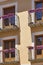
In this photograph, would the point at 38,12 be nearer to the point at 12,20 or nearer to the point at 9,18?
the point at 12,20

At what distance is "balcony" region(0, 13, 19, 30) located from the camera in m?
21.7

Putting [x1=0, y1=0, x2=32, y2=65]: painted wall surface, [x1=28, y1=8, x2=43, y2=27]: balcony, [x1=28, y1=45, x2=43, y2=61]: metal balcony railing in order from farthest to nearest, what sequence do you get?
[x1=0, y1=0, x2=32, y2=65]: painted wall surface < [x1=28, y1=8, x2=43, y2=27]: balcony < [x1=28, y1=45, x2=43, y2=61]: metal balcony railing

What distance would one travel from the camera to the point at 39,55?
20750mm

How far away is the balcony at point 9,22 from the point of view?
21688 millimetres

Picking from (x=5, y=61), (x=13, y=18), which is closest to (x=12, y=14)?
(x=13, y=18)

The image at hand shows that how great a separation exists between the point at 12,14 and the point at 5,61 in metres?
3.16

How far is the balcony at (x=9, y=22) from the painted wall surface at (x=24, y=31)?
32cm

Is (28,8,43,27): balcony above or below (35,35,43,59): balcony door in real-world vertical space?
above

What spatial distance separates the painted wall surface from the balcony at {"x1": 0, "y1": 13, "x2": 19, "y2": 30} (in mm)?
324

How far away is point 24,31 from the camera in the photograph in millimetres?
21438

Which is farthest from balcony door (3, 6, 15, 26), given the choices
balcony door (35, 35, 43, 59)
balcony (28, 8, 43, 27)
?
balcony door (35, 35, 43, 59)

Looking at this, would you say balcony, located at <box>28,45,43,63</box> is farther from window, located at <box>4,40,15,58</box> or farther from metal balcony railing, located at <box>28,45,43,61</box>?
window, located at <box>4,40,15,58</box>

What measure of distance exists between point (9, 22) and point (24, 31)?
4.53 feet

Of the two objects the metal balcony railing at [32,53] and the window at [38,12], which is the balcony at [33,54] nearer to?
the metal balcony railing at [32,53]
